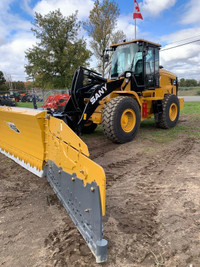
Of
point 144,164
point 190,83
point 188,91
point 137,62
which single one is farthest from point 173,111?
point 190,83

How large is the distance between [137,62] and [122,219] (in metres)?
5.00

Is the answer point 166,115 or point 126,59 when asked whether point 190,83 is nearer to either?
point 166,115

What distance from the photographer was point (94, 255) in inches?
76.3

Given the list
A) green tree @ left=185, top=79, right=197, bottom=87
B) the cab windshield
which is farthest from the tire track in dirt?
green tree @ left=185, top=79, right=197, bottom=87

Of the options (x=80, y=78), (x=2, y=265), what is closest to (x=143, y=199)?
(x=2, y=265)

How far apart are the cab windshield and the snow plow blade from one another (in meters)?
3.67

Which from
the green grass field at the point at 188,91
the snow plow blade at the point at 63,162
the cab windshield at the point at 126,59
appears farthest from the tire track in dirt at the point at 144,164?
the green grass field at the point at 188,91

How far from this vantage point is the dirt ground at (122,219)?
1.98 metres

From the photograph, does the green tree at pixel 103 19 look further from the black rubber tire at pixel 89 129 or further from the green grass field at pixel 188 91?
the green grass field at pixel 188 91

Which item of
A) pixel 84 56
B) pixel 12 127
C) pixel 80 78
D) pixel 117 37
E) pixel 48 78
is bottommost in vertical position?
pixel 12 127

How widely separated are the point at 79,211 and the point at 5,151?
2909 mm

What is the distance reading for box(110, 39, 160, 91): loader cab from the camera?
20.7ft

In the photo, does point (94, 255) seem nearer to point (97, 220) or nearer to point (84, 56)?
point (97, 220)

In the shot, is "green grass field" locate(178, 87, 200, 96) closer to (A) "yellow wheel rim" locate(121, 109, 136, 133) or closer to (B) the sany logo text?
(A) "yellow wheel rim" locate(121, 109, 136, 133)
